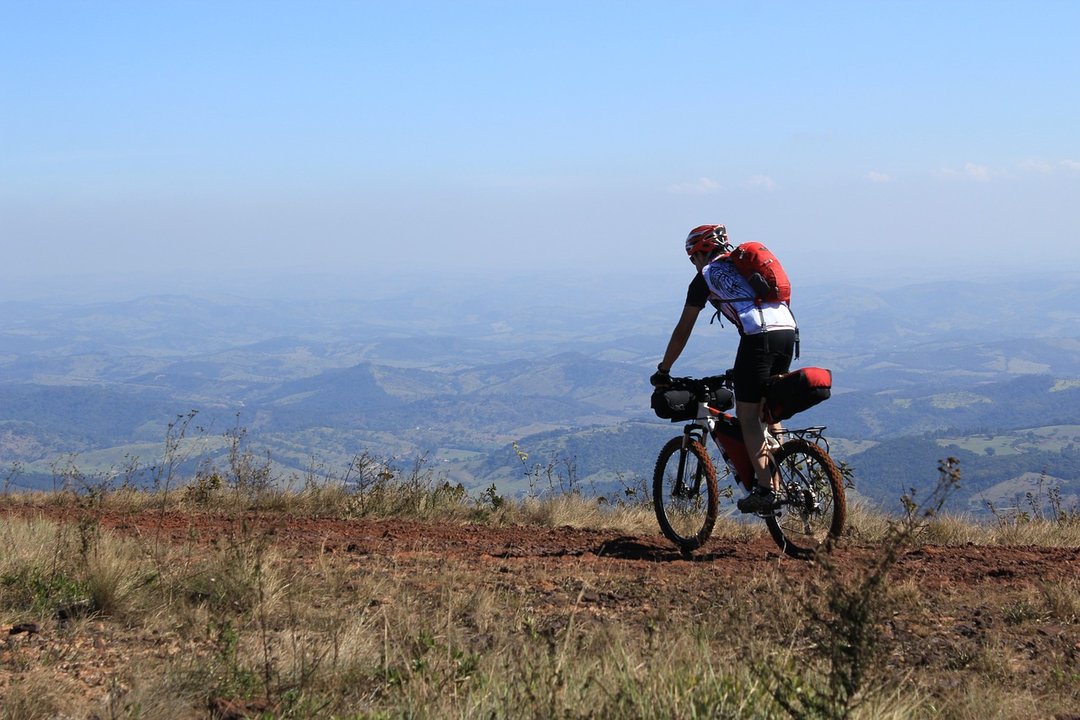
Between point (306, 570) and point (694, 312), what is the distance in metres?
3.11

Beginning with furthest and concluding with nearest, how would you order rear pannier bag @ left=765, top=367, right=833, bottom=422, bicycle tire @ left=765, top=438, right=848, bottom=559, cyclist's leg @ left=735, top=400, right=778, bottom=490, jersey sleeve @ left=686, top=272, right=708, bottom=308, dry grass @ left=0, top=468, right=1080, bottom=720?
1. jersey sleeve @ left=686, top=272, right=708, bottom=308
2. cyclist's leg @ left=735, top=400, right=778, bottom=490
3. bicycle tire @ left=765, top=438, right=848, bottom=559
4. rear pannier bag @ left=765, top=367, right=833, bottom=422
5. dry grass @ left=0, top=468, right=1080, bottom=720

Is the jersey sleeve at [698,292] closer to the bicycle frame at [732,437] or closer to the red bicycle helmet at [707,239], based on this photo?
the red bicycle helmet at [707,239]

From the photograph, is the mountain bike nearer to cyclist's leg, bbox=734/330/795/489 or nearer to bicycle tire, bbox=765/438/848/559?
bicycle tire, bbox=765/438/848/559

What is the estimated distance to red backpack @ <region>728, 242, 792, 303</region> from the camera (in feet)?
20.2

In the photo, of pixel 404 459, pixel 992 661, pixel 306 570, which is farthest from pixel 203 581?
pixel 404 459

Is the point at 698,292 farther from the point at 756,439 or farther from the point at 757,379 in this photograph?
the point at 756,439

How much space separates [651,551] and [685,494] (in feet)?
2.13

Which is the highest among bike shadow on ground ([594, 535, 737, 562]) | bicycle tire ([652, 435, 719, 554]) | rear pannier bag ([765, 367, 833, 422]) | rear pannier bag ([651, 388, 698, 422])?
rear pannier bag ([765, 367, 833, 422])

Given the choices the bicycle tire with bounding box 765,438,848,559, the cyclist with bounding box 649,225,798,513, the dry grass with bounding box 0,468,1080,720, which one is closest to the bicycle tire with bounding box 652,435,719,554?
the cyclist with bounding box 649,225,798,513

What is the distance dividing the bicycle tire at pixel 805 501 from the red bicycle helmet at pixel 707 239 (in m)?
1.42

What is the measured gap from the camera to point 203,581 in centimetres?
495

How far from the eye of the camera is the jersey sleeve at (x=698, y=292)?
21.3ft

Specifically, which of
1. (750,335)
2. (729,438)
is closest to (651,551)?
(729,438)

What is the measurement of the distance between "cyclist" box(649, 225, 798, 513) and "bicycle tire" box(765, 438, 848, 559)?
0.13 metres
